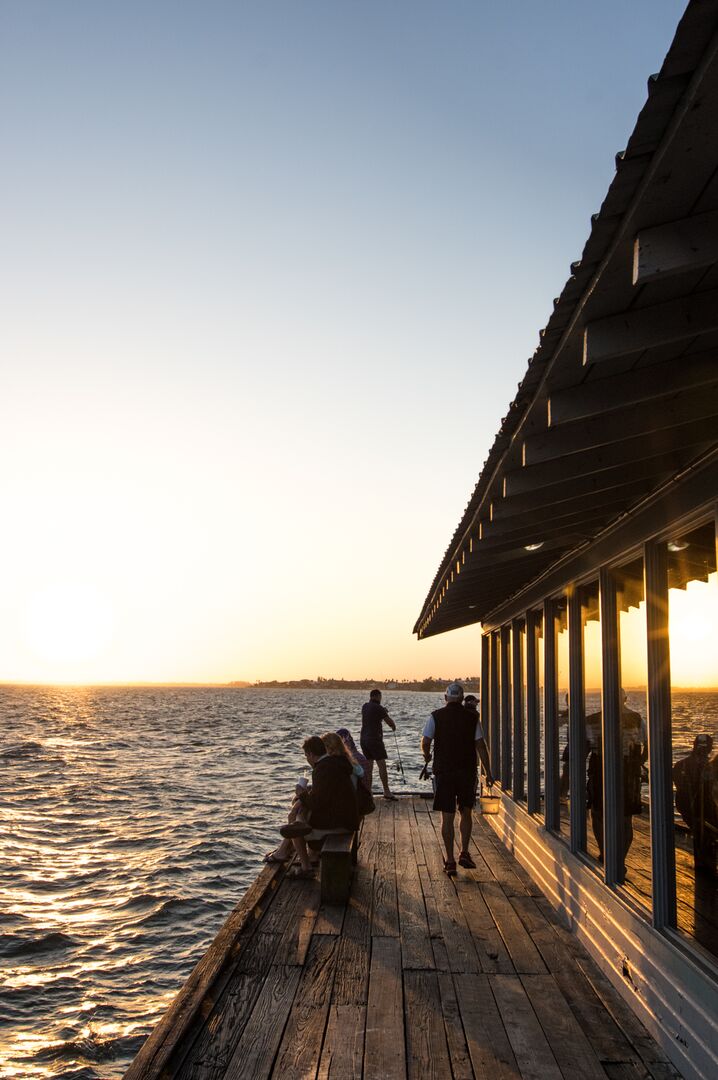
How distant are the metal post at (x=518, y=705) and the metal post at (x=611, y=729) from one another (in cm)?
371

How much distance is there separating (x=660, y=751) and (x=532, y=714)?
4.16 meters

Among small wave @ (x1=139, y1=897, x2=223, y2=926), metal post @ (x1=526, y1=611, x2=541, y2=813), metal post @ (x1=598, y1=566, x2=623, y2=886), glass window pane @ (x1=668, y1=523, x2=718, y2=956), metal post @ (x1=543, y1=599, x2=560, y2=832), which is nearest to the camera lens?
glass window pane @ (x1=668, y1=523, x2=718, y2=956)

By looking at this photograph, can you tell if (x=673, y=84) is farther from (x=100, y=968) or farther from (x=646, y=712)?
(x=100, y=968)

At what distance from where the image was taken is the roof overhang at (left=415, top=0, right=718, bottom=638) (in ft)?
5.90

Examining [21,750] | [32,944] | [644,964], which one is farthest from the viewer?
[21,750]

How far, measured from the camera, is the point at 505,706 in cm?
1085

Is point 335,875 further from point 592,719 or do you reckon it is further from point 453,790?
point 592,719

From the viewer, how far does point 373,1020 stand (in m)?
4.43

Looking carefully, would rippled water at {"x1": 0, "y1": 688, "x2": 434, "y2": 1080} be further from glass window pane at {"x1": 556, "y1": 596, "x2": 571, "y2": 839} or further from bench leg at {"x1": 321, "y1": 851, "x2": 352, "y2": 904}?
glass window pane at {"x1": 556, "y1": 596, "x2": 571, "y2": 839}

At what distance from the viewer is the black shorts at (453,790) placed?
25.0 feet

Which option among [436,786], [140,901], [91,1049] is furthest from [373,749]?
[91,1049]

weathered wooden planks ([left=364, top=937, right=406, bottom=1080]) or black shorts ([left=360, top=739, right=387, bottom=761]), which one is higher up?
black shorts ([left=360, top=739, right=387, bottom=761])

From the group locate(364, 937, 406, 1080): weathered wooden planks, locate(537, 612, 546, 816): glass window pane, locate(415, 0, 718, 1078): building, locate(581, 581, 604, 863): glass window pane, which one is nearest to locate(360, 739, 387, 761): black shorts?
locate(537, 612, 546, 816): glass window pane

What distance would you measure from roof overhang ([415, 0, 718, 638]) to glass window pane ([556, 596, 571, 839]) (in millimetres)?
1483
